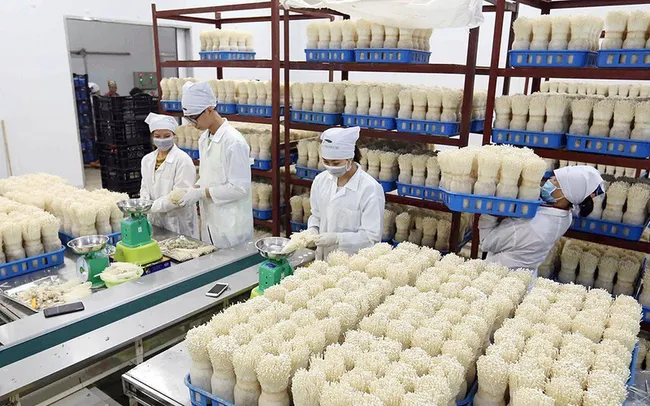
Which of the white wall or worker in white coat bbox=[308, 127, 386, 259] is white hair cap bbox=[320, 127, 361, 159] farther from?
the white wall

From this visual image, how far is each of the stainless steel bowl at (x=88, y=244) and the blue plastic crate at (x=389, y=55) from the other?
271 cm

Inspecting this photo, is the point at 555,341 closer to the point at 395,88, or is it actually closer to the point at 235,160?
the point at 235,160

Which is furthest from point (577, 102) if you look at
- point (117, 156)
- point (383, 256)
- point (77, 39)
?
point (77, 39)

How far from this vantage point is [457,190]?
2.63 metres

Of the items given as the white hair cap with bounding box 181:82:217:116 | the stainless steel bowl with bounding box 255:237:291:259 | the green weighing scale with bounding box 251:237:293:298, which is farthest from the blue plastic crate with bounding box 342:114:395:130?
the green weighing scale with bounding box 251:237:293:298

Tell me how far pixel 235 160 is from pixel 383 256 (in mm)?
1756

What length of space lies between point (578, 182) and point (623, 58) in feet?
3.37

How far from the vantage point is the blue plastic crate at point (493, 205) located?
97.4 inches

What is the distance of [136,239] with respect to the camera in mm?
2857

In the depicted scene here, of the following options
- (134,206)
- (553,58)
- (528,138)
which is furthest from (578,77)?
(134,206)

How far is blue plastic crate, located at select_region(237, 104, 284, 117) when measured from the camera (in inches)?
193

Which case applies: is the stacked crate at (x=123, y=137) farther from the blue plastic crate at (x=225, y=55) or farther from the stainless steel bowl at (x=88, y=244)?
the stainless steel bowl at (x=88, y=244)

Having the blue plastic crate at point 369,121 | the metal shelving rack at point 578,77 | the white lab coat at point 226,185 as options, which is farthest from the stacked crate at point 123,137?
the metal shelving rack at point 578,77

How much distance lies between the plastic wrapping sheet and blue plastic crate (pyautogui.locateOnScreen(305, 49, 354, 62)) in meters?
0.49
